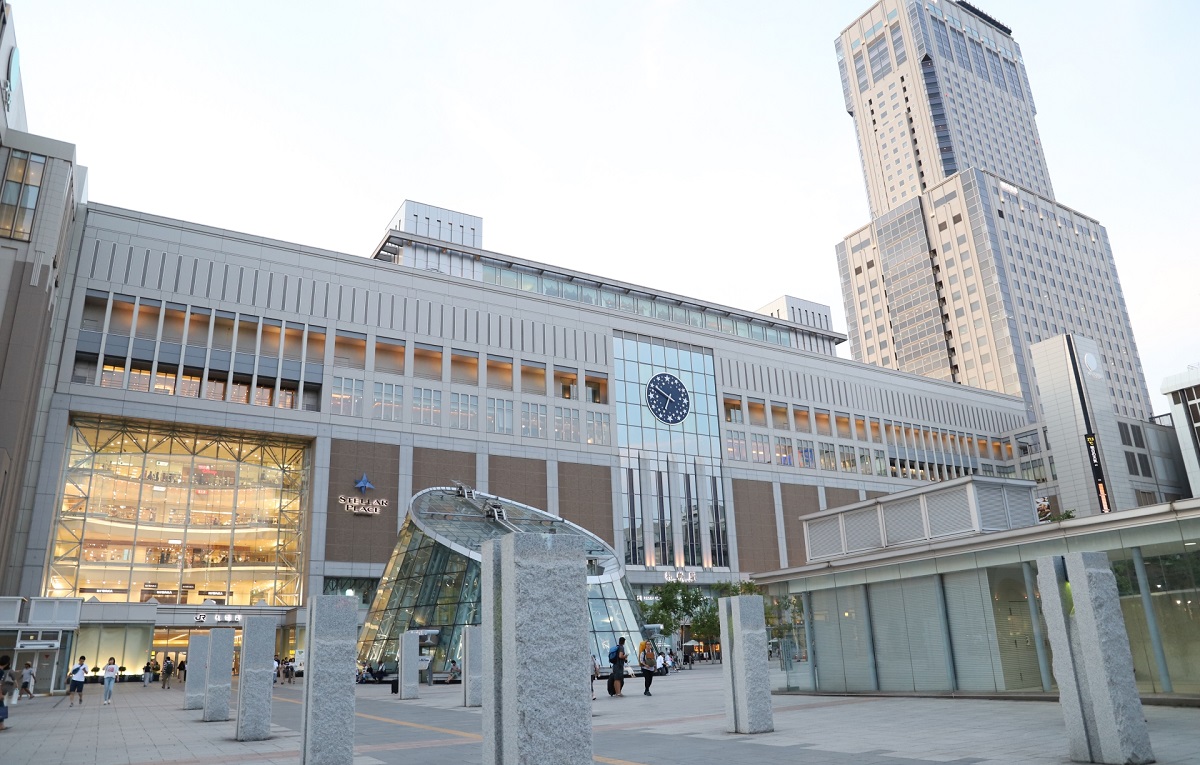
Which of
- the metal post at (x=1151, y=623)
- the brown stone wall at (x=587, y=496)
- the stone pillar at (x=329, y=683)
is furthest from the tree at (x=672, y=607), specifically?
the stone pillar at (x=329, y=683)

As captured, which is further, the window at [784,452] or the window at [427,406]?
the window at [784,452]

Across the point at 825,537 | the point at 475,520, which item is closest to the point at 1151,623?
the point at 825,537

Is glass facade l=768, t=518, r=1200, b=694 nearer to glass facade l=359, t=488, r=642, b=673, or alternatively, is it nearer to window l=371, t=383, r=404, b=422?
glass facade l=359, t=488, r=642, b=673

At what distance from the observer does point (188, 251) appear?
Result: 52781 millimetres

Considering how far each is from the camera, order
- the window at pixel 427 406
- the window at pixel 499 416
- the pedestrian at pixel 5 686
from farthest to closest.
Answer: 1. the window at pixel 499 416
2. the window at pixel 427 406
3. the pedestrian at pixel 5 686

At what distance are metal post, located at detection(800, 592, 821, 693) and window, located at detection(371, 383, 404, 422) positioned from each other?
131ft

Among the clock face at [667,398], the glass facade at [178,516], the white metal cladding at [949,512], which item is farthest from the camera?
the clock face at [667,398]

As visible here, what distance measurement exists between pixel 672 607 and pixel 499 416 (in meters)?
19.2

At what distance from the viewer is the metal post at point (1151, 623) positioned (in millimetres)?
14797

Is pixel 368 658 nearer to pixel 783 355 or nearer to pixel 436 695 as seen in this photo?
pixel 436 695

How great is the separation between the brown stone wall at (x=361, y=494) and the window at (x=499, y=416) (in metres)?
7.65

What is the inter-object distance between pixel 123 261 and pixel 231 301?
6.65m

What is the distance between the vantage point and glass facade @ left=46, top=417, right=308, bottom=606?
49594mm

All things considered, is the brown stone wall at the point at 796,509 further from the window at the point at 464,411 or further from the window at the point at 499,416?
the window at the point at 464,411
